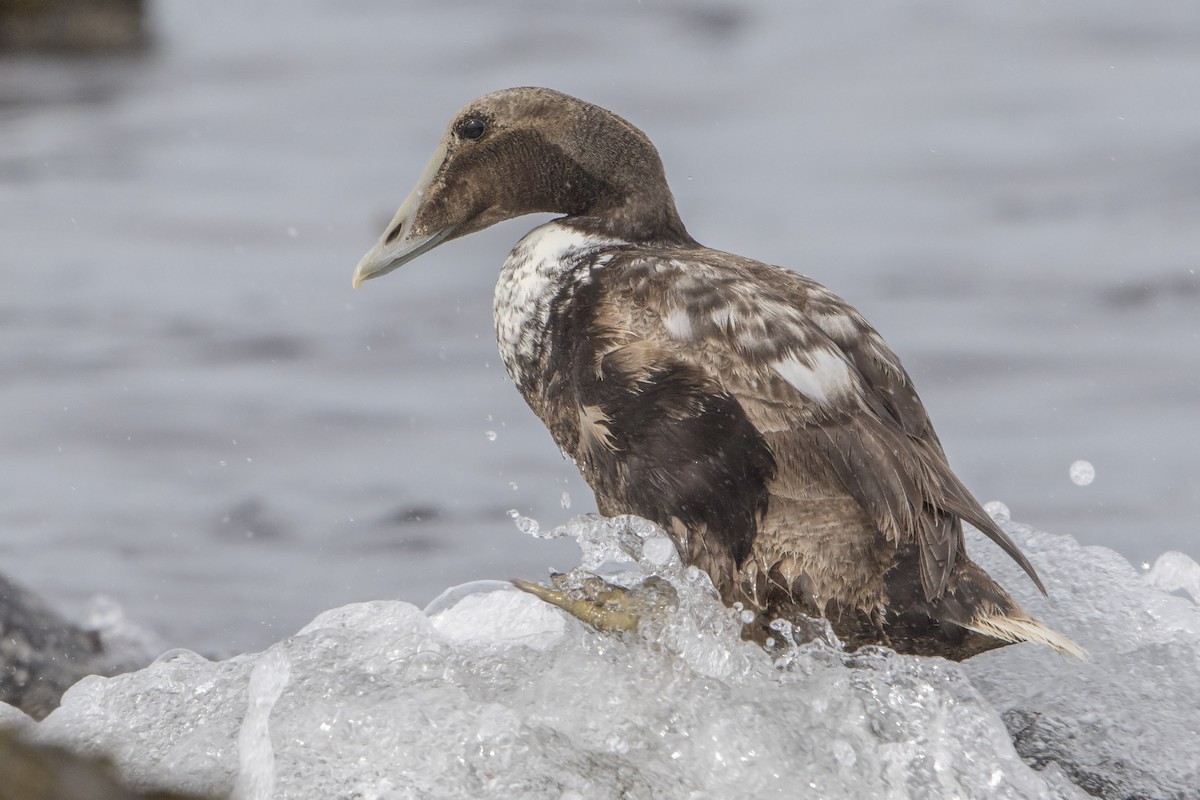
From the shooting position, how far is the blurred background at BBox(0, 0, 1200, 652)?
270 inches

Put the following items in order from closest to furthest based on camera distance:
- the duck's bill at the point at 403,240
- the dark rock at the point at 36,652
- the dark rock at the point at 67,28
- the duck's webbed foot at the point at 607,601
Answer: the duck's webbed foot at the point at 607,601 < the duck's bill at the point at 403,240 < the dark rock at the point at 36,652 < the dark rock at the point at 67,28

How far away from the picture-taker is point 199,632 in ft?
19.6

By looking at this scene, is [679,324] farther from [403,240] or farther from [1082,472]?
[1082,472]

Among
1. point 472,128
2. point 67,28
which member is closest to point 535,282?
point 472,128

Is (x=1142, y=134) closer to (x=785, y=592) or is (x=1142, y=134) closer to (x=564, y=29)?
(x=564, y=29)

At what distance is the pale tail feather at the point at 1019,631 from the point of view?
3.54 meters

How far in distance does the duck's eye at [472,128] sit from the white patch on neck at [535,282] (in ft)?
0.92

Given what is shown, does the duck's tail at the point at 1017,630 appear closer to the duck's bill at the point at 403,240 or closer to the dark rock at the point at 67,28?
the duck's bill at the point at 403,240

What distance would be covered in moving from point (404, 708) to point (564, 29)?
40.7 feet

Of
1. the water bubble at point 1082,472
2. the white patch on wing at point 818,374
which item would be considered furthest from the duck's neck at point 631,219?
the water bubble at point 1082,472

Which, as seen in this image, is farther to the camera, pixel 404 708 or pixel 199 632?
pixel 199 632

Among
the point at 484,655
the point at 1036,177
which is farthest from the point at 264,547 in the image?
the point at 1036,177

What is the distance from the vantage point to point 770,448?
11.8ft

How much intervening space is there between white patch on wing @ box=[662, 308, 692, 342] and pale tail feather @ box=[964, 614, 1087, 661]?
2.82ft
